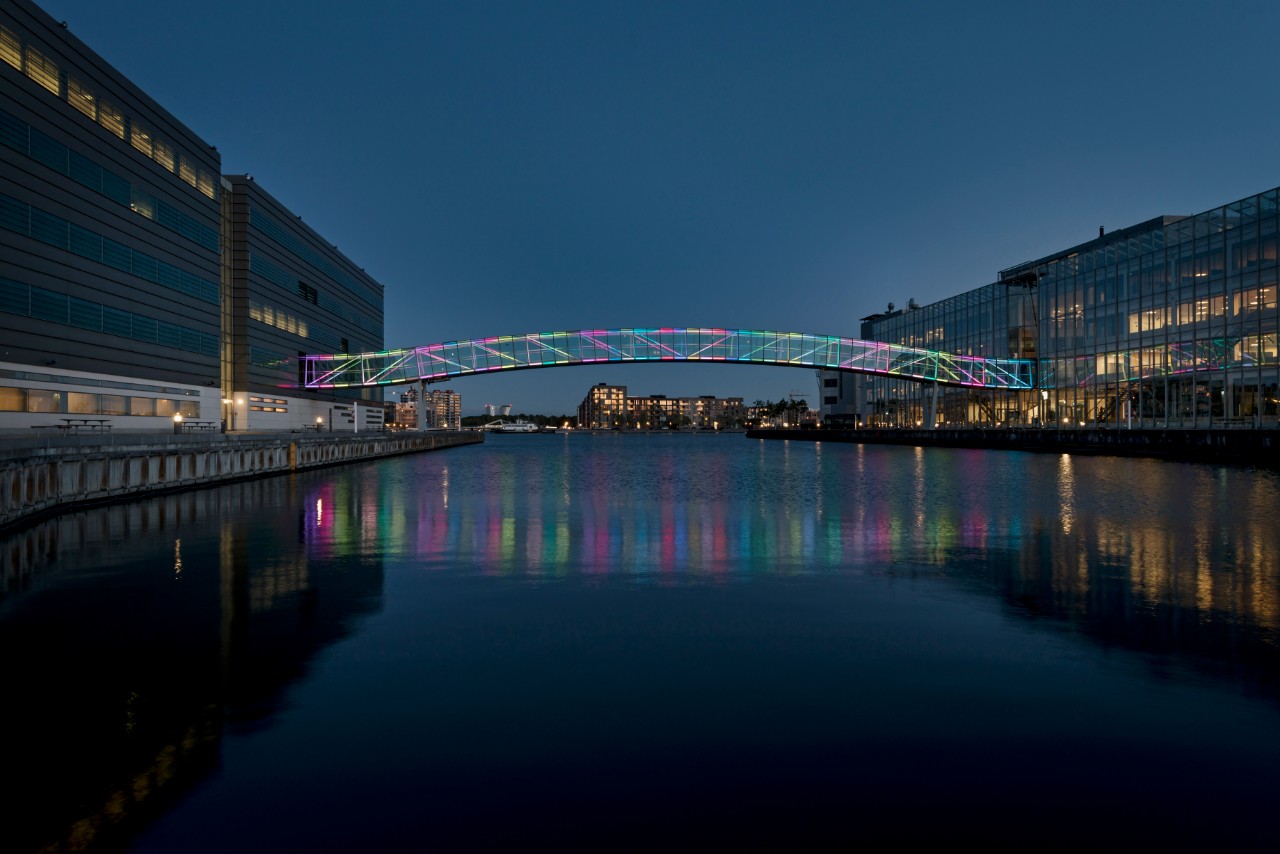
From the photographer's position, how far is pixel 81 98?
154 ft

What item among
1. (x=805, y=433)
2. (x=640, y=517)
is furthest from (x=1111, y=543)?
(x=805, y=433)

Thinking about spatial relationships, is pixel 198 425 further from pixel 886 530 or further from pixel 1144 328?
pixel 1144 328

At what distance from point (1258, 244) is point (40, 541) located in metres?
72.1

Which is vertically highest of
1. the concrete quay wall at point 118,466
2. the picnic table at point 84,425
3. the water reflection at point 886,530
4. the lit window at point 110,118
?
the lit window at point 110,118

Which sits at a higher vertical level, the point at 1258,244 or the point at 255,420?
the point at 1258,244

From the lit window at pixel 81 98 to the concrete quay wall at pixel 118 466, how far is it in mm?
22466

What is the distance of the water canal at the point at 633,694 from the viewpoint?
17.0 ft

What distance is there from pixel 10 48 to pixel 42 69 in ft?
9.02

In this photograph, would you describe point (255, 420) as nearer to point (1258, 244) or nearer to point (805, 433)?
point (1258, 244)

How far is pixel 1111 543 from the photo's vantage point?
17.5 metres

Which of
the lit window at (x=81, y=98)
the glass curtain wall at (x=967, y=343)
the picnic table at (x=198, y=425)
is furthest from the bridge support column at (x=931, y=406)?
the lit window at (x=81, y=98)

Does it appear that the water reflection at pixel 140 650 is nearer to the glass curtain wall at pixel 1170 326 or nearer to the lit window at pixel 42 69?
the lit window at pixel 42 69

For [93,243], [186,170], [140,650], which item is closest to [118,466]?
[140,650]

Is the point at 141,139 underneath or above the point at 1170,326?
above
